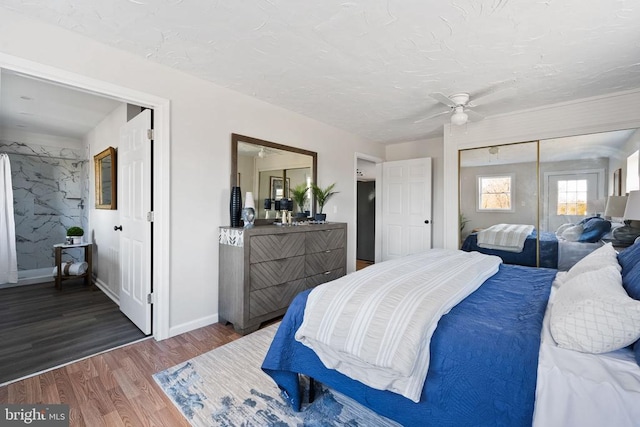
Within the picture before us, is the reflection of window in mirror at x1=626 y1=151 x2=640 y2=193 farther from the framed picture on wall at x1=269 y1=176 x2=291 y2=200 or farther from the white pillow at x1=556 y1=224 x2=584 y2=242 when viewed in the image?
the framed picture on wall at x1=269 y1=176 x2=291 y2=200

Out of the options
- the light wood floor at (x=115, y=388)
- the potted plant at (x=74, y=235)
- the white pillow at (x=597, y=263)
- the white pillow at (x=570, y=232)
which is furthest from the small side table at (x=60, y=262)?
the white pillow at (x=570, y=232)

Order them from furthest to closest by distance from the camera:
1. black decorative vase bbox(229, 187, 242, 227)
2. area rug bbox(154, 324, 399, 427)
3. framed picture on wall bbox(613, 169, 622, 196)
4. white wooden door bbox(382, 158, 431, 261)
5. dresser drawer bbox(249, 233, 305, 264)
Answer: white wooden door bbox(382, 158, 431, 261), framed picture on wall bbox(613, 169, 622, 196), black decorative vase bbox(229, 187, 242, 227), dresser drawer bbox(249, 233, 305, 264), area rug bbox(154, 324, 399, 427)

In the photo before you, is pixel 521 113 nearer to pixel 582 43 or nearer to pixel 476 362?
pixel 582 43

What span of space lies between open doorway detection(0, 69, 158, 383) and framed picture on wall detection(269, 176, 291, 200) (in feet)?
5.03

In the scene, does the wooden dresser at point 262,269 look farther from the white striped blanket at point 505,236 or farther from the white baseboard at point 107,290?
the white striped blanket at point 505,236

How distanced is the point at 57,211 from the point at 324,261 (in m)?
4.56

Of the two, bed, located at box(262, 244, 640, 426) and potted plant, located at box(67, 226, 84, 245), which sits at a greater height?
potted plant, located at box(67, 226, 84, 245)

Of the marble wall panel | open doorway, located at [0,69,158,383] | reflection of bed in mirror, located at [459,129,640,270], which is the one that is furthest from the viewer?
the marble wall panel

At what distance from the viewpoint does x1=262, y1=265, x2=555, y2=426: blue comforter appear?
1.12 m

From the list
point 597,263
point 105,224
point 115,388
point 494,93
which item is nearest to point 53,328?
point 115,388

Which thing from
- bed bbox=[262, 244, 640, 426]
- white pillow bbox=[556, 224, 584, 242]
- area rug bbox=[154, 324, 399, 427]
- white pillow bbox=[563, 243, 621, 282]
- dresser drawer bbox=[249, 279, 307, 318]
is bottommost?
area rug bbox=[154, 324, 399, 427]

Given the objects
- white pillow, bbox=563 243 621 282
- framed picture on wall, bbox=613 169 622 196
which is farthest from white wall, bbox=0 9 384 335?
framed picture on wall, bbox=613 169 622 196

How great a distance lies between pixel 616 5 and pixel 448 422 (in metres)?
2.58

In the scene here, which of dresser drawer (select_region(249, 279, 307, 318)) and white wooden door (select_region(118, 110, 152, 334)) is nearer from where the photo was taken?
white wooden door (select_region(118, 110, 152, 334))
